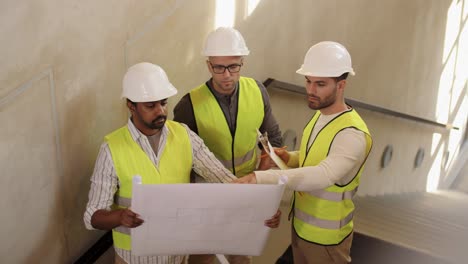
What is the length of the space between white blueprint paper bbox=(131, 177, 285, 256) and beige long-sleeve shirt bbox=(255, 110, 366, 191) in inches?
8.2

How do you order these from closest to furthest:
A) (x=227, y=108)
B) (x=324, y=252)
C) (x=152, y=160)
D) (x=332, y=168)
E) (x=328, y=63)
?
(x=152, y=160) → (x=332, y=168) → (x=328, y=63) → (x=324, y=252) → (x=227, y=108)

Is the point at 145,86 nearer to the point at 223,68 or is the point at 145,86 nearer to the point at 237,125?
the point at 223,68

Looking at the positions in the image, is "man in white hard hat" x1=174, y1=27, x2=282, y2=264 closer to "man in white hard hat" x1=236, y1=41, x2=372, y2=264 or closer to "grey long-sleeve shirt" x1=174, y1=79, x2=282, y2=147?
"grey long-sleeve shirt" x1=174, y1=79, x2=282, y2=147

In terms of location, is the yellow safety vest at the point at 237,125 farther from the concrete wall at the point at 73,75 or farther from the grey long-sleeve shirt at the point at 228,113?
the concrete wall at the point at 73,75

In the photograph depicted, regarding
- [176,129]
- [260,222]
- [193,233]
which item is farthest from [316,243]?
[176,129]

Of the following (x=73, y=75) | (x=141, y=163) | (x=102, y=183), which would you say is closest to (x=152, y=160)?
(x=141, y=163)

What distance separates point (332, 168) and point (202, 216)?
0.68 metres

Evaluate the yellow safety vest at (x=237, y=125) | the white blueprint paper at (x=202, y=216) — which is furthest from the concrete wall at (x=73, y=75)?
the white blueprint paper at (x=202, y=216)

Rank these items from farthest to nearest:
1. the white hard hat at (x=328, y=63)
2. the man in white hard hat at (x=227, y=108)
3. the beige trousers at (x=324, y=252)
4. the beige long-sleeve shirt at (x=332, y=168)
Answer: the man in white hard hat at (x=227, y=108), the beige trousers at (x=324, y=252), the white hard hat at (x=328, y=63), the beige long-sleeve shirt at (x=332, y=168)

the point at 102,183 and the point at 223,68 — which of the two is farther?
the point at 223,68

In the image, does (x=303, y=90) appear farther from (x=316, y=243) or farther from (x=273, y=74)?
(x=316, y=243)

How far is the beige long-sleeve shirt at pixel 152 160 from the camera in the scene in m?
2.27

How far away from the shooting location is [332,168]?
8.06 feet

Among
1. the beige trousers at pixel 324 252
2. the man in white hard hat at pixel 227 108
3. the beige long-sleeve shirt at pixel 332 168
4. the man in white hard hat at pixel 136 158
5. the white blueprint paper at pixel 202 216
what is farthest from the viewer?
the man in white hard hat at pixel 227 108
